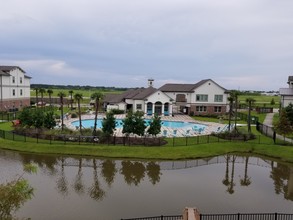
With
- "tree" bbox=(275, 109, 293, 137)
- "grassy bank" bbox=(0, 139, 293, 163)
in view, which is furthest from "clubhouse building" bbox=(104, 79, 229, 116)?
"tree" bbox=(275, 109, 293, 137)

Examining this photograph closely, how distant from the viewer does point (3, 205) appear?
10297 millimetres

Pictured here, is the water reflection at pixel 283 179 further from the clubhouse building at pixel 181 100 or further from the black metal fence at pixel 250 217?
the clubhouse building at pixel 181 100

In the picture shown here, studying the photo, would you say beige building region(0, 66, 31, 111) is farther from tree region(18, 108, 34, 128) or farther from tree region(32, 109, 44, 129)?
tree region(32, 109, 44, 129)

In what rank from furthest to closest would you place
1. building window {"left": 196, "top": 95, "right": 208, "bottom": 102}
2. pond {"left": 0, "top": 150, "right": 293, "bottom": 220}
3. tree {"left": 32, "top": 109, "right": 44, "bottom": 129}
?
1. building window {"left": 196, "top": 95, "right": 208, "bottom": 102}
2. tree {"left": 32, "top": 109, "right": 44, "bottom": 129}
3. pond {"left": 0, "top": 150, "right": 293, "bottom": 220}

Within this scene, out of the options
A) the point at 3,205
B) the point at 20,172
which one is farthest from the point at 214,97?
the point at 3,205

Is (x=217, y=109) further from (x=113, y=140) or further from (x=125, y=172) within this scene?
(x=125, y=172)

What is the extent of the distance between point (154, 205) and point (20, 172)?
34.7ft

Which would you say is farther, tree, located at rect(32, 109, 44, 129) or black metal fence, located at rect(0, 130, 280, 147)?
tree, located at rect(32, 109, 44, 129)

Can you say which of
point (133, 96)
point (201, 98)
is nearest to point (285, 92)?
point (201, 98)

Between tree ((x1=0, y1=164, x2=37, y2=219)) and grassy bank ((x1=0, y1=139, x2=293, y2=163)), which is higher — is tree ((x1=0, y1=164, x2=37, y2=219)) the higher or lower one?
the higher one

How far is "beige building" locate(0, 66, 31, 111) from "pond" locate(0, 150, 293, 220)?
93.9 ft

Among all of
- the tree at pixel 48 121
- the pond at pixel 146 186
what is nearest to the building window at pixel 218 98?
the pond at pixel 146 186

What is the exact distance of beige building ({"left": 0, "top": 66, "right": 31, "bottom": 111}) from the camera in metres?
52.1

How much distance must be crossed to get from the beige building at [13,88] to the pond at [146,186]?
2863cm
